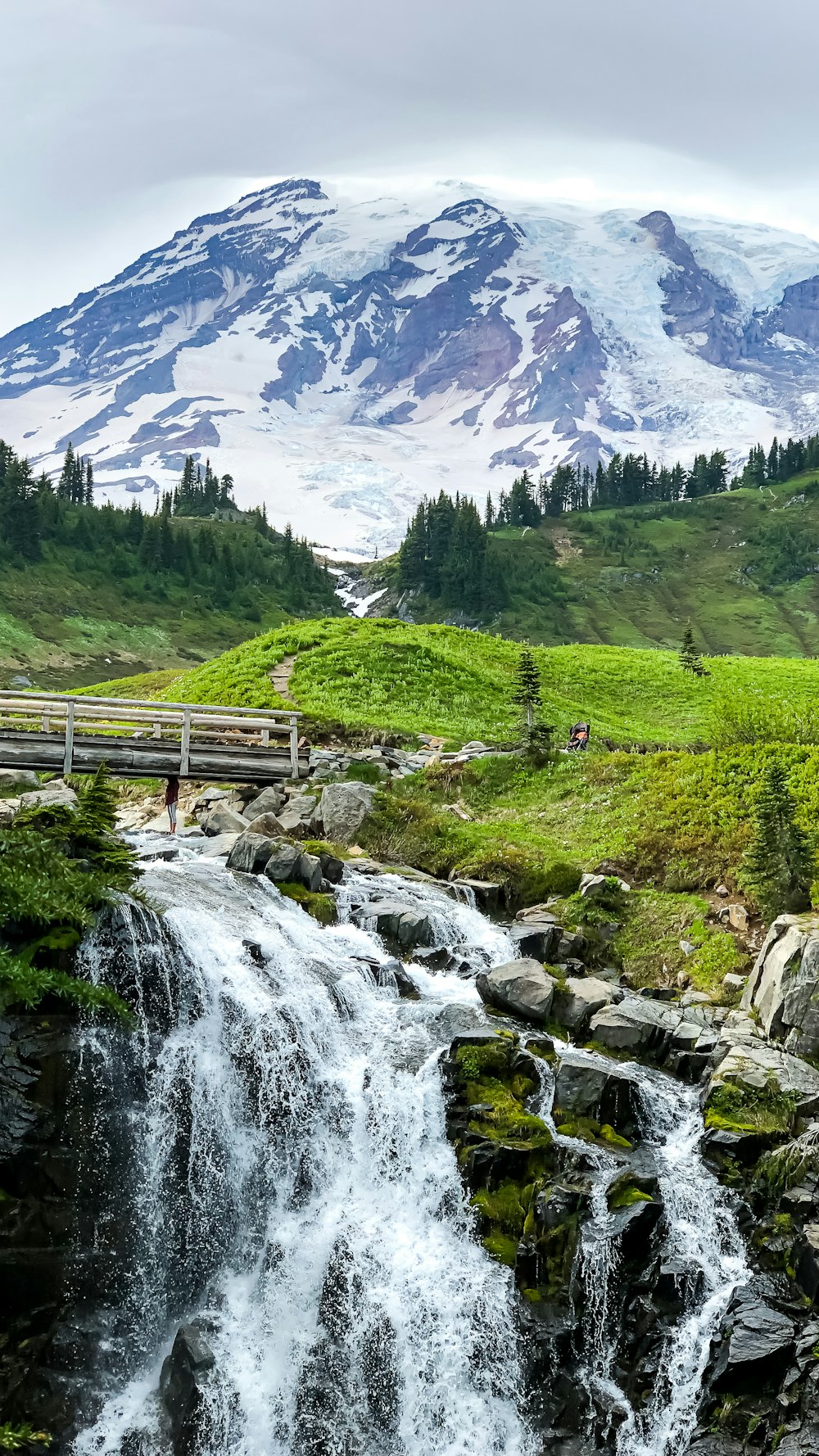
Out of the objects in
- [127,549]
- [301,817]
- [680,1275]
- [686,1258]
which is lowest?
[680,1275]

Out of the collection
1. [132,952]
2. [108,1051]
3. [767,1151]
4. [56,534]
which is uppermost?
[56,534]

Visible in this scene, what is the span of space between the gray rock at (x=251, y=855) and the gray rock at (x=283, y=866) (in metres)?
0.20

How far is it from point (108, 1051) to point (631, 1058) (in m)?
9.91

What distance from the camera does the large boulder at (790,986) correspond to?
2102 cm

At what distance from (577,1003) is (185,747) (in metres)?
16.2

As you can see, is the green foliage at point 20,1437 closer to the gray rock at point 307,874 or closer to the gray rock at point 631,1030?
the gray rock at point 631,1030

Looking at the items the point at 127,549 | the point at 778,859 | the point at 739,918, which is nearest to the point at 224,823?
the point at 739,918

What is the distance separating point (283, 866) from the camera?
26344 mm

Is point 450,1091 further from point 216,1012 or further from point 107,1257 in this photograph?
point 107,1257

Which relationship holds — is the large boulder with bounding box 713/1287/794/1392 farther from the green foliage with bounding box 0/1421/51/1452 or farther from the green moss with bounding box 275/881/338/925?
the green moss with bounding box 275/881/338/925

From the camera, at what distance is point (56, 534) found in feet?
564

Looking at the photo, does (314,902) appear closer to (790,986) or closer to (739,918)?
(739,918)

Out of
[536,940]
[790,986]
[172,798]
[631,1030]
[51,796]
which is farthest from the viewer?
[172,798]

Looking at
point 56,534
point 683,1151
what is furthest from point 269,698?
point 56,534
